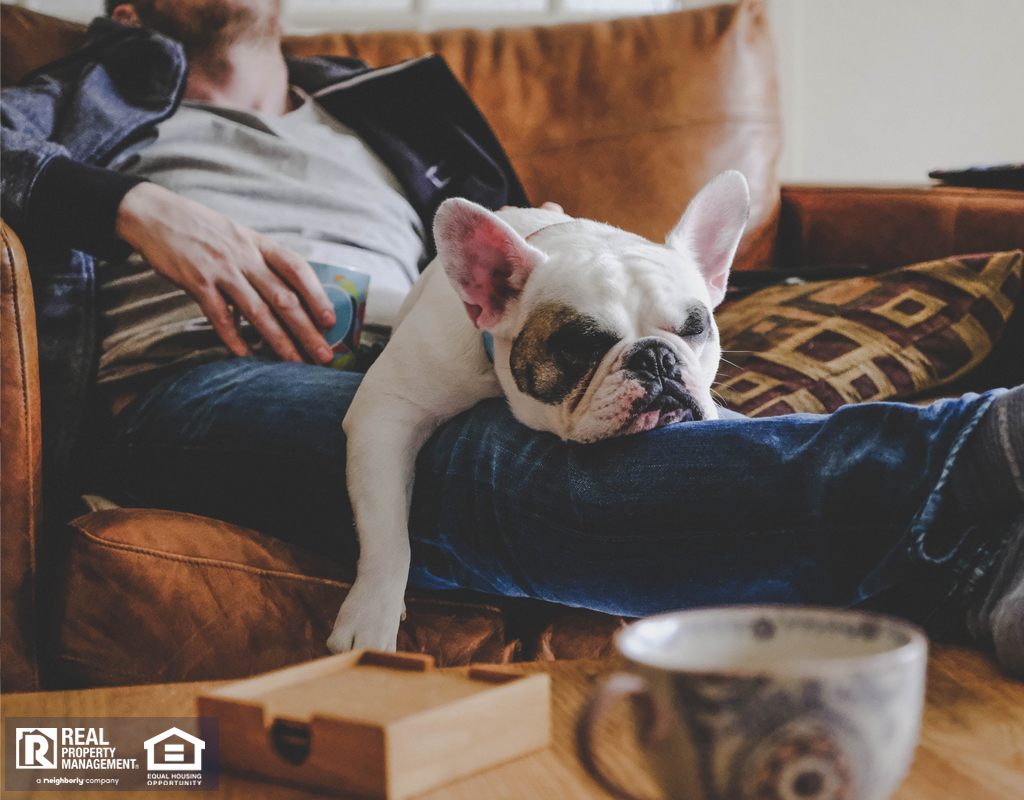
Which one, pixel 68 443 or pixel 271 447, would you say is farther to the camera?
pixel 68 443

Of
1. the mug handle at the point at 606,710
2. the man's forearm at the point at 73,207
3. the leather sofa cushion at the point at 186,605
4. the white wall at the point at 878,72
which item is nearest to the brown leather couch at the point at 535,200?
A: the leather sofa cushion at the point at 186,605

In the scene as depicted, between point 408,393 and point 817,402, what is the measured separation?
54 cm

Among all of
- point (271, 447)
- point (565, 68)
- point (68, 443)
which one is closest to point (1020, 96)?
point (565, 68)

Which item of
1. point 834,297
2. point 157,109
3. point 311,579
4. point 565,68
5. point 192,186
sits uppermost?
point 565,68

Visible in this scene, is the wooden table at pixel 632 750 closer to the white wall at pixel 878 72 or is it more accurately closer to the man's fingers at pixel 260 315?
the man's fingers at pixel 260 315

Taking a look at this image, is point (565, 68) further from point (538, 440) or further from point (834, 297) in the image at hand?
point (538, 440)

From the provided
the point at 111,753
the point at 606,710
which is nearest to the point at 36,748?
the point at 111,753

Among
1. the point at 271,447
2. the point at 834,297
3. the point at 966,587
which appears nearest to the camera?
the point at 966,587

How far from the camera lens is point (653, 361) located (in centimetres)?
82

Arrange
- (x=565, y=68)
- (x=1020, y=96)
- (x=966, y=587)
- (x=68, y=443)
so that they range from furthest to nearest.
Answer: (x=1020, y=96), (x=565, y=68), (x=68, y=443), (x=966, y=587)

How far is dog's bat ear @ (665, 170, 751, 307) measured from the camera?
989 mm

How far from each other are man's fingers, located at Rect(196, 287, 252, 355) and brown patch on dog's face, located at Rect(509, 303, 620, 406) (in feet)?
1.30

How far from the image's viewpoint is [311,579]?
82 centimetres

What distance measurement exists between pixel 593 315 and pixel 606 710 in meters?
0.63
